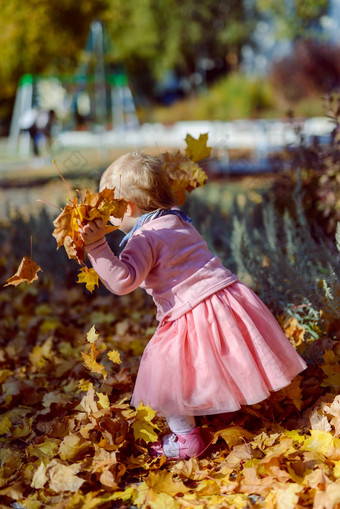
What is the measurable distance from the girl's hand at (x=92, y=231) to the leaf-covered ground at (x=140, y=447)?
0.38m

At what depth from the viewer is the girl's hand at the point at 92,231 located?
1986 millimetres

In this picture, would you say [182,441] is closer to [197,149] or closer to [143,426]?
[143,426]

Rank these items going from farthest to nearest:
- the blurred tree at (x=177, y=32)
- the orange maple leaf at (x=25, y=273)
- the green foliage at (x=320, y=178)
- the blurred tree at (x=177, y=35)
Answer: the blurred tree at (x=177, y=32) → the blurred tree at (x=177, y=35) → the green foliage at (x=320, y=178) → the orange maple leaf at (x=25, y=273)

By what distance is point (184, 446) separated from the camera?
2197 millimetres

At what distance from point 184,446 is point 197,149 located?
4.00 ft

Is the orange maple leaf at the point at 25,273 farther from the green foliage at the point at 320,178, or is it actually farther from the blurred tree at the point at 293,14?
the blurred tree at the point at 293,14

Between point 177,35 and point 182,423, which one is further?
point 177,35

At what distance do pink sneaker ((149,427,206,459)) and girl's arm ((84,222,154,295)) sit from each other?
1.97ft

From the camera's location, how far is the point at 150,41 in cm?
3559

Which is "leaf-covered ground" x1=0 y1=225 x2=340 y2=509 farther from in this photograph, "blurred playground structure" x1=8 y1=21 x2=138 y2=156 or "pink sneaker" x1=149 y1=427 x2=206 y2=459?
"blurred playground structure" x1=8 y1=21 x2=138 y2=156

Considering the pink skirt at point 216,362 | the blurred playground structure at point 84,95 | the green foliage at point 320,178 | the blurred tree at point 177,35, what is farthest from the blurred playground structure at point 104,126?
the blurred tree at point 177,35

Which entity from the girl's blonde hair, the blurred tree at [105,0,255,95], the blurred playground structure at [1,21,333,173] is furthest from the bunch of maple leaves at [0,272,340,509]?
the blurred tree at [105,0,255,95]

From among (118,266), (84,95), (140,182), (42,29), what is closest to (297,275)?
(140,182)

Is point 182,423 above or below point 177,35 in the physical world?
below
